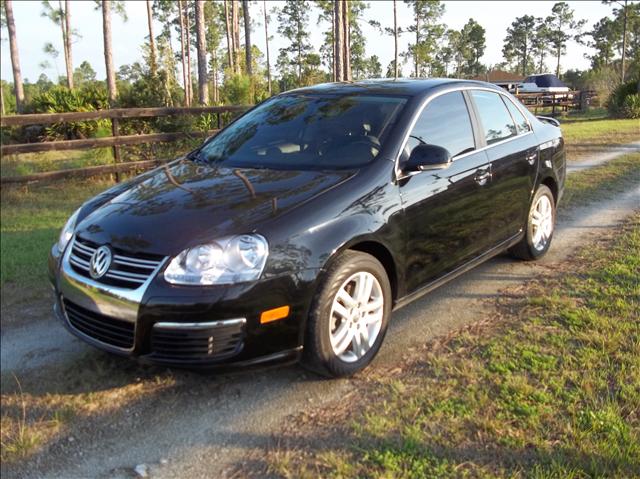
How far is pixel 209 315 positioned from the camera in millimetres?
2832

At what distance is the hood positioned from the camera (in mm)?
2984

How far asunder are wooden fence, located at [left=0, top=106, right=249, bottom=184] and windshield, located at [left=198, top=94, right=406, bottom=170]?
5246mm

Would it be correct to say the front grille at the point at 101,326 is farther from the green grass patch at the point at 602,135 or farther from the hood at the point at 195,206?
the green grass patch at the point at 602,135

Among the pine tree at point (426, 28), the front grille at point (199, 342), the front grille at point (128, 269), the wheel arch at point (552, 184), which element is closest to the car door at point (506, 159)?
the wheel arch at point (552, 184)

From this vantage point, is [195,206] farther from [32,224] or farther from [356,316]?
[32,224]

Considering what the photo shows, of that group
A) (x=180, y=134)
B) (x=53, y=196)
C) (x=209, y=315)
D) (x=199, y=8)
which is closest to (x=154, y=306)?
(x=209, y=315)

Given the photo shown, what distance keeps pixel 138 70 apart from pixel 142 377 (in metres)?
11.9

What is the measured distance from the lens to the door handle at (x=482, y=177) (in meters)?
4.28

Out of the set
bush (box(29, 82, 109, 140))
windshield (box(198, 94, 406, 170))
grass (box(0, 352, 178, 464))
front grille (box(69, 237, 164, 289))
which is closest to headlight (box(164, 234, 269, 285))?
front grille (box(69, 237, 164, 289))

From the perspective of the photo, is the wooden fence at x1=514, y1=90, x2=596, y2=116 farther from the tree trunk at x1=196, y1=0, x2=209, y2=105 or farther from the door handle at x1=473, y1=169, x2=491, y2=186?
the door handle at x1=473, y1=169, x2=491, y2=186

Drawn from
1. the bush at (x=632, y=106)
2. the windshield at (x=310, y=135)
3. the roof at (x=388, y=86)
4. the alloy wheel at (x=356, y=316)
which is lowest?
the alloy wheel at (x=356, y=316)

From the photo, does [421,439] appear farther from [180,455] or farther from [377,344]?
[180,455]

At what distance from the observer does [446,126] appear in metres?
4.25

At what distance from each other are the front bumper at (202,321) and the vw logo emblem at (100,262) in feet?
0.18
